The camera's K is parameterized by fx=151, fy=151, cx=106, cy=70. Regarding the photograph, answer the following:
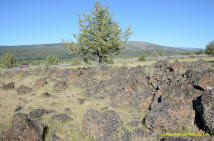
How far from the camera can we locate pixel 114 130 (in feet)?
24.3

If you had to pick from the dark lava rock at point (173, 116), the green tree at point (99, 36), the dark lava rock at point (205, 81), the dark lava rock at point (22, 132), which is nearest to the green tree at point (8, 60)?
the green tree at point (99, 36)

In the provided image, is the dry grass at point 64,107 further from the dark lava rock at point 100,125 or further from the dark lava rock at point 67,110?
the dark lava rock at point 100,125

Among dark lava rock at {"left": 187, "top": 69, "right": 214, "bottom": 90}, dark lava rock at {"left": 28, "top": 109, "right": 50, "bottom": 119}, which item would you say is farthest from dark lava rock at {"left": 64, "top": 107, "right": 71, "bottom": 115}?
dark lava rock at {"left": 187, "top": 69, "right": 214, "bottom": 90}

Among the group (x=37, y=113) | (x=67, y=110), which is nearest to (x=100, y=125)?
(x=67, y=110)

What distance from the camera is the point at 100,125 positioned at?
726cm

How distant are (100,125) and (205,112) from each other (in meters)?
4.83

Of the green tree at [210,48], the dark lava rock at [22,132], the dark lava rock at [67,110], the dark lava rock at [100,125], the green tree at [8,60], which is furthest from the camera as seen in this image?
the green tree at [8,60]

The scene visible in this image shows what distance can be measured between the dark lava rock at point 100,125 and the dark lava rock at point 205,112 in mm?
3939

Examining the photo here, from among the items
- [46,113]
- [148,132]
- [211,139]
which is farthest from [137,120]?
[46,113]

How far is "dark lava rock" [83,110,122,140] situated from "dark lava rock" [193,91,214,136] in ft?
12.9

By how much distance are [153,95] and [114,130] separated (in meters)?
5.32

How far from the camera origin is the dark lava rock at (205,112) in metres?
Answer: 6.52

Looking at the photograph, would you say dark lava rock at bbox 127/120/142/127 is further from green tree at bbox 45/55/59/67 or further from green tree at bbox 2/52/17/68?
green tree at bbox 45/55/59/67

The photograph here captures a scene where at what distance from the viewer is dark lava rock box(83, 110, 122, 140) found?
7020mm
